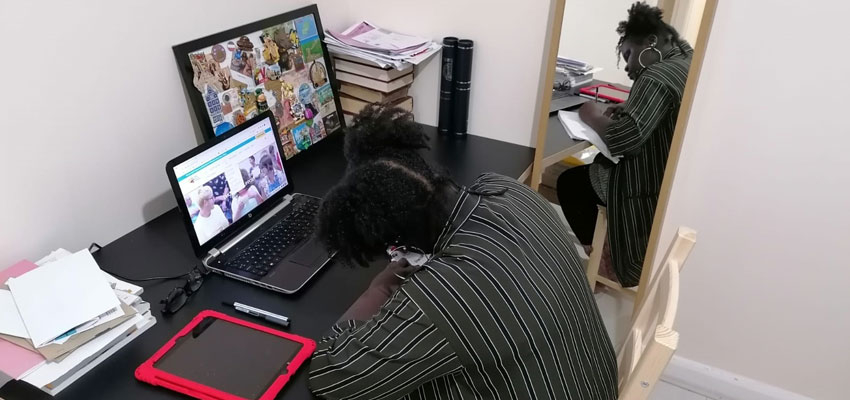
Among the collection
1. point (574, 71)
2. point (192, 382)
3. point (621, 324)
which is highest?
point (574, 71)

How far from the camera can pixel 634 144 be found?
162 centimetres

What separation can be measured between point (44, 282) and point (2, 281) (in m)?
0.10

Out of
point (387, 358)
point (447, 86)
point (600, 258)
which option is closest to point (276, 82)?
point (447, 86)

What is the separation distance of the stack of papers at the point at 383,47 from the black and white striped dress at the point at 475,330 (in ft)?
2.64

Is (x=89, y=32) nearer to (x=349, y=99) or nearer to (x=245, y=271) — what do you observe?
(x=245, y=271)

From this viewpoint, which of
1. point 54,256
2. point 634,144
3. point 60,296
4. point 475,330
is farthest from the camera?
point 634,144

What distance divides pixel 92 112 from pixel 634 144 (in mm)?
1385

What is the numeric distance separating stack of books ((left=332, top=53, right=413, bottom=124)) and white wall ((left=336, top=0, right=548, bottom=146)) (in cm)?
10

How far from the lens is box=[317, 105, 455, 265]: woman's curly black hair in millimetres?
1002

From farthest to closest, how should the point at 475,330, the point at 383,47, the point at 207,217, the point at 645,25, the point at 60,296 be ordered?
the point at 383,47
the point at 645,25
the point at 207,217
the point at 60,296
the point at 475,330

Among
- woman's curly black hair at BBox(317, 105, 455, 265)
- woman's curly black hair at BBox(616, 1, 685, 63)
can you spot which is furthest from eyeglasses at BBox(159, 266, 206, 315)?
woman's curly black hair at BBox(616, 1, 685, 63)

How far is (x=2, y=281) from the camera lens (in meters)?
1.06

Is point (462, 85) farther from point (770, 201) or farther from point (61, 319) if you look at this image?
point (61, 319)

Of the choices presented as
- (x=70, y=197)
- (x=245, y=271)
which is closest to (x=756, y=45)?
(x=245, y=271)
